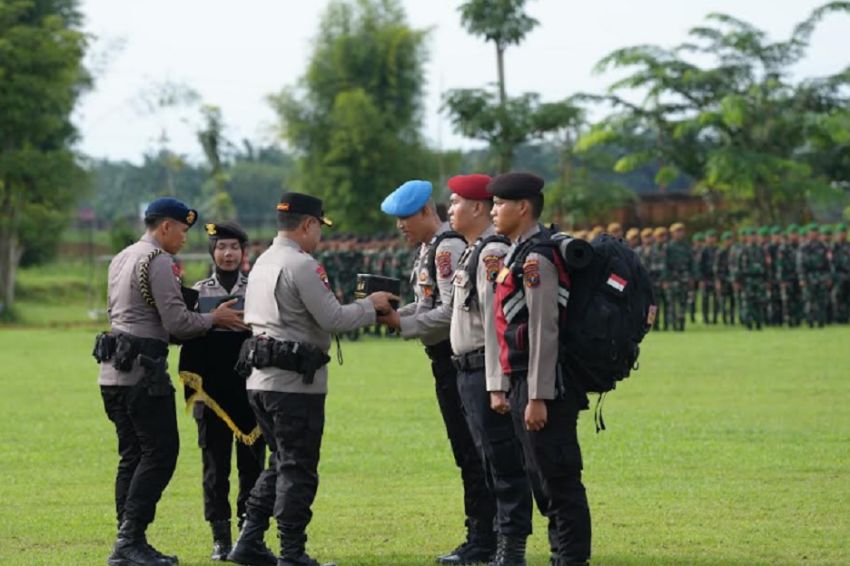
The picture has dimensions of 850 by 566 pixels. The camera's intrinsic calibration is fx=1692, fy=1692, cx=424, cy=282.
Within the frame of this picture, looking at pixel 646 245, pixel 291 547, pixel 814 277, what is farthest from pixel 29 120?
pixel 291 547

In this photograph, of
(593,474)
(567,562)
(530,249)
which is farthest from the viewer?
(593,474)

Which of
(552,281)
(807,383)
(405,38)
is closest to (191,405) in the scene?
(552,281)

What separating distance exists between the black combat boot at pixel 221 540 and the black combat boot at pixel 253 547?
304mm

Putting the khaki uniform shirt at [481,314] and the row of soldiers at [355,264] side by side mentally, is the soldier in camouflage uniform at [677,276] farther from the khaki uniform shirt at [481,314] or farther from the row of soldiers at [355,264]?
the khaki uniform shirt at [481,314]

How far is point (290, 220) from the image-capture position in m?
8.48

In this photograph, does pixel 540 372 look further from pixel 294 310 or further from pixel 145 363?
pixel 145 363

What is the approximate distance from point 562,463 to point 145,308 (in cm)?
249

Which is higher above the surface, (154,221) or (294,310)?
(154,221)

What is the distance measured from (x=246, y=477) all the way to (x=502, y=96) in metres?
36.0

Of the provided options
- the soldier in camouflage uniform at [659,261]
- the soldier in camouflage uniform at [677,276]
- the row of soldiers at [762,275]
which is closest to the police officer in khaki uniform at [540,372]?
the row of soldiers at [762,275]

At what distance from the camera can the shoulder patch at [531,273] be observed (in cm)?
766

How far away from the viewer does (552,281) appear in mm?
7684

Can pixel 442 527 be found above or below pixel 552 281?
below

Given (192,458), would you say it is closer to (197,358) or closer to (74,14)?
(197,358)
